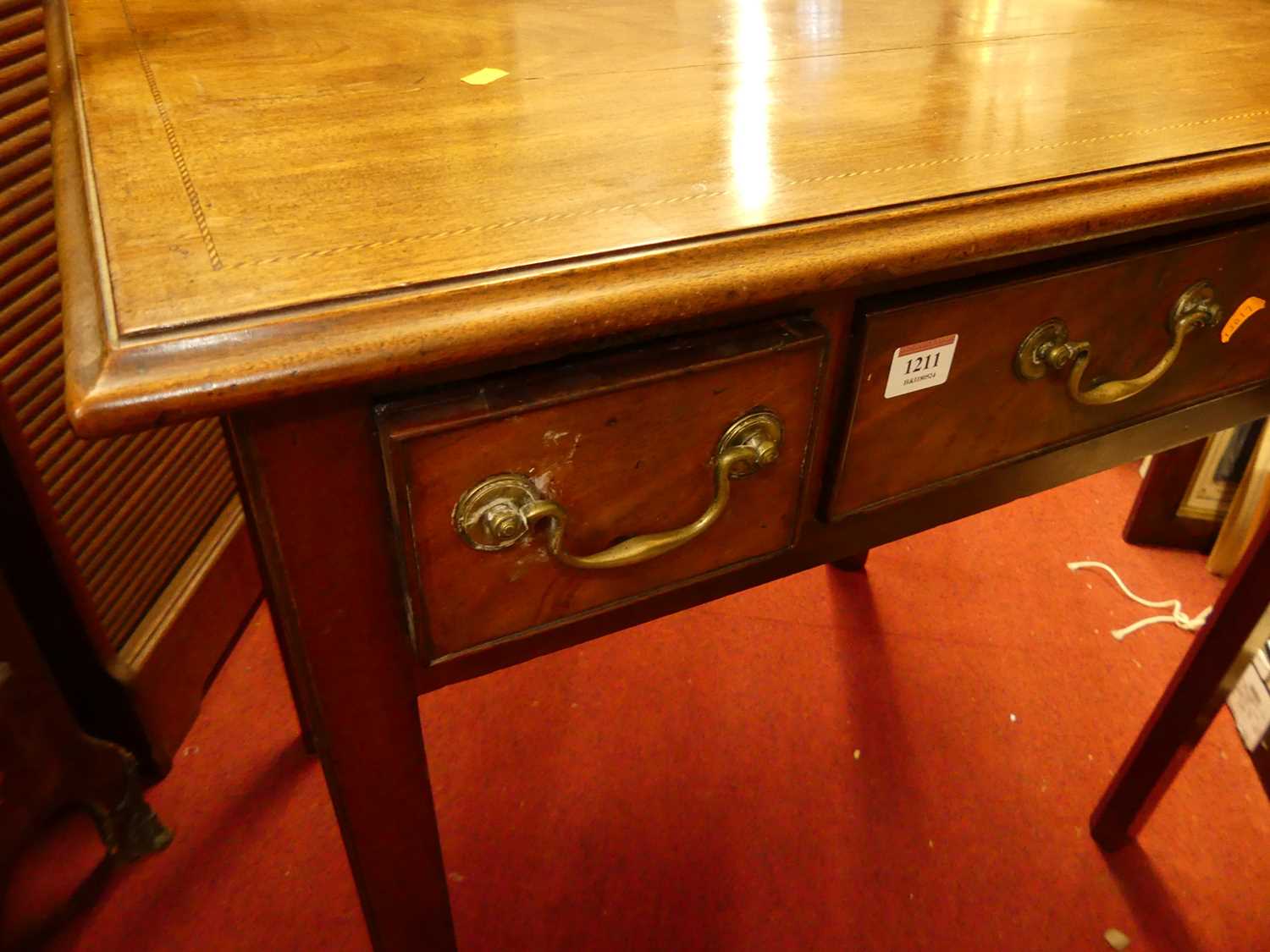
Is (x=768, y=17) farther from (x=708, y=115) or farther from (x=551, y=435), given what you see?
(x=551, y=435)

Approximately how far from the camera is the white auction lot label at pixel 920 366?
0.50 metres

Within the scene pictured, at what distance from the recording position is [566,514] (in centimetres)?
43

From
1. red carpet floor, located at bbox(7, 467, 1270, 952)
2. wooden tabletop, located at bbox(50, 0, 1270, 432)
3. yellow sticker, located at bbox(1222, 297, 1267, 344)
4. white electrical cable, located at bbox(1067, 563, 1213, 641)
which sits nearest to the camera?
wooden tabletop, located at bbox(50, 0, 1270, 432)

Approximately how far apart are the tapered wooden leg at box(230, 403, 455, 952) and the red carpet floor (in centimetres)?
49

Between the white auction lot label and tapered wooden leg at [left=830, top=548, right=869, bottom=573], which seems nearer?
the white auction lot label

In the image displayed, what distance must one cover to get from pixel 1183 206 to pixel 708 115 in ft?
0.92

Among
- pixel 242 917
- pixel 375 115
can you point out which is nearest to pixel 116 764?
pixel 242 917

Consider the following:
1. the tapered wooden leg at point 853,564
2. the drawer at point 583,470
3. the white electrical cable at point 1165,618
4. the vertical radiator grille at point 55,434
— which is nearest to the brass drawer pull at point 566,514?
the drawer at point 583,470

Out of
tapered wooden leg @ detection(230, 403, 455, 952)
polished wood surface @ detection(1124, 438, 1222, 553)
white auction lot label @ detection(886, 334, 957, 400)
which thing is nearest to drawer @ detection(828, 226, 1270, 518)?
white auction lot label @ detection(886, 334, 957, 400)

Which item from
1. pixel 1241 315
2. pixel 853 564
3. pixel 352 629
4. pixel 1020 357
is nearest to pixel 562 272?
pixel 352 629

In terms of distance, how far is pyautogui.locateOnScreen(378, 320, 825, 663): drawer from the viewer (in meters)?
0.40

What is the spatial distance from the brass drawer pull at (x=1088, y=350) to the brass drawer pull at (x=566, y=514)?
0.18 metres

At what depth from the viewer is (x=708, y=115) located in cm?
56

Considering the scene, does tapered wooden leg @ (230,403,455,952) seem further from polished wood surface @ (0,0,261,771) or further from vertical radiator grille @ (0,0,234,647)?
polished wood surface @ (0,0,261,771)
